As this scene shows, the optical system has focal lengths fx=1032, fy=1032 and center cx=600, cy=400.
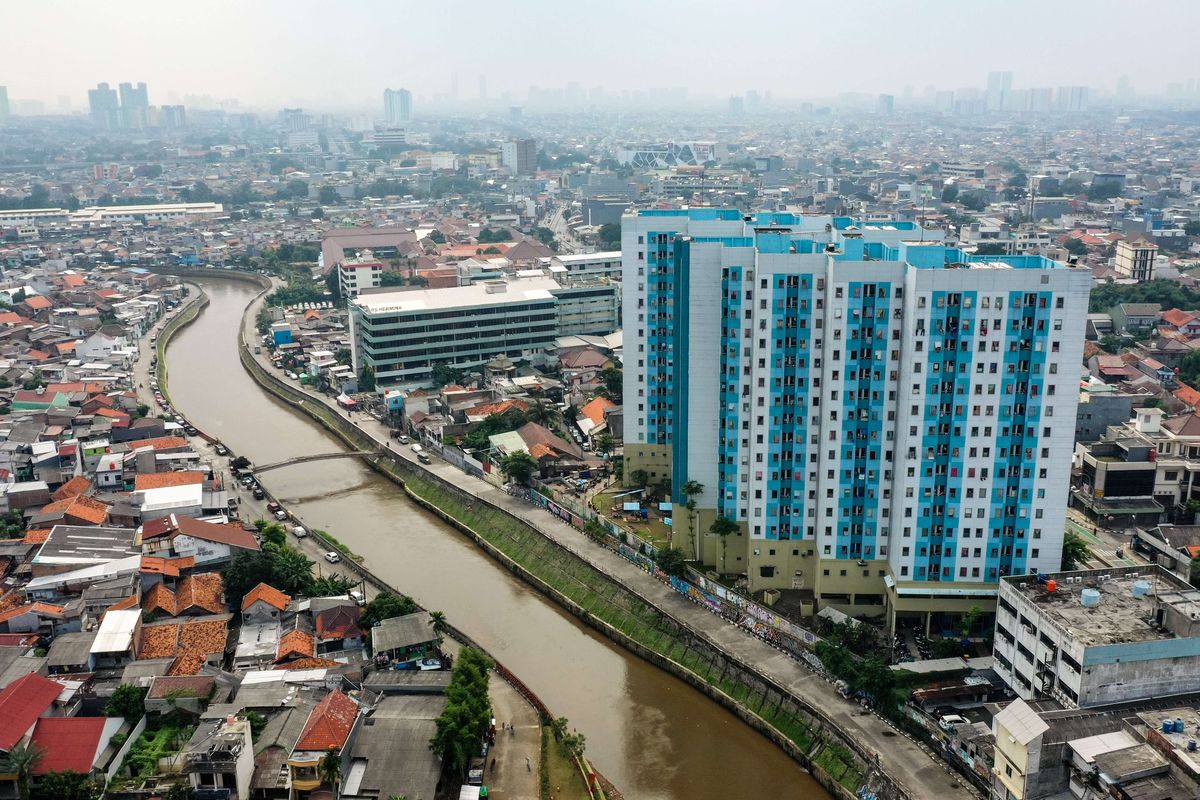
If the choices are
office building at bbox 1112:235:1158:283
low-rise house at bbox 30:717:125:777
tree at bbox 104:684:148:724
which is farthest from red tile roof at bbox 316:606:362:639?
office building at bbox 1112:235:1158:283

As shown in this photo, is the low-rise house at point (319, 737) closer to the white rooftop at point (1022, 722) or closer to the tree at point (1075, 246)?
the white rooftop at point (1022, 722)

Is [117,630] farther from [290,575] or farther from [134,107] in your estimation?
[134,107]

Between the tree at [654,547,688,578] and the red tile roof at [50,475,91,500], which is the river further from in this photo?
the red tile roof at [50,475,91,500]

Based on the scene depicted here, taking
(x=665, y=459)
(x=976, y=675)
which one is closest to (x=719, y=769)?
(x=976, y=675)

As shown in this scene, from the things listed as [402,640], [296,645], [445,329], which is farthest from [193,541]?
[445,329]

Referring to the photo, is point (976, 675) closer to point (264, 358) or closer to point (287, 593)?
point (287, 593)

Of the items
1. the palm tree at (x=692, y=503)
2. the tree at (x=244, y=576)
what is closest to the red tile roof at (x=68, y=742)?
the tree at (x=244, y=576)
